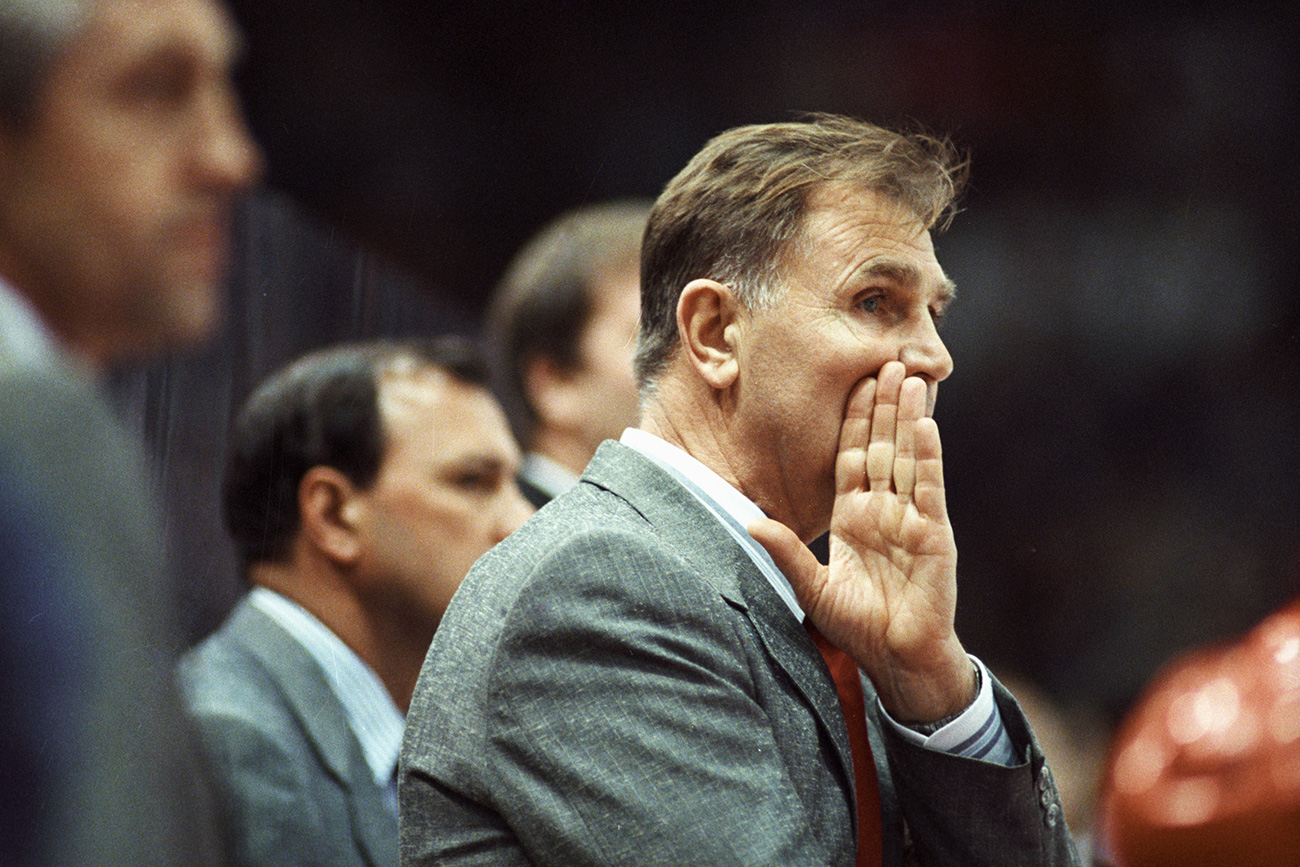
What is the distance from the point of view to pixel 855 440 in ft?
4.30

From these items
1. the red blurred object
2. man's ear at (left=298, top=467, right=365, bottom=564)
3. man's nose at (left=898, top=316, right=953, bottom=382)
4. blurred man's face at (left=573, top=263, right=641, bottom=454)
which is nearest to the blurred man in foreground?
blurred man's face at (left=573, top=263, right=641, bottom=454)

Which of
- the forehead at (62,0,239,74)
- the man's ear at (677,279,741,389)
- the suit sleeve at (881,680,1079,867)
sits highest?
the forehead at (62,0,239,74)

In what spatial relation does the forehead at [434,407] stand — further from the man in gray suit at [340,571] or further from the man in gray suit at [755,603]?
the man in gray suit at [755,603]

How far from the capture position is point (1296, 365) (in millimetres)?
1993

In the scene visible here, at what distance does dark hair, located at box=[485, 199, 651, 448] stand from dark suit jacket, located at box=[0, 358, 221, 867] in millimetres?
1044

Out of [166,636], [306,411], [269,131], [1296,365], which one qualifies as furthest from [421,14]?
[1296,365]

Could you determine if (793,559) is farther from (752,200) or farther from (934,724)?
(752,200)

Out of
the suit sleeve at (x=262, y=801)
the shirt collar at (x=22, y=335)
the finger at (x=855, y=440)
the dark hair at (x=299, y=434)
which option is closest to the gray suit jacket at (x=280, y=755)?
the suit sleeve at (x=262, y=801)

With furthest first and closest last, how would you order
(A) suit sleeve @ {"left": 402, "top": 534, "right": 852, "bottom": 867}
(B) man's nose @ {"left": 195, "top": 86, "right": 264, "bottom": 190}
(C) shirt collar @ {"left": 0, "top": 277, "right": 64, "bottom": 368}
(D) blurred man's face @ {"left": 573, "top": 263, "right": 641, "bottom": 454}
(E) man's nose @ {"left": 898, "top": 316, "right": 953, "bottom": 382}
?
(D) blurred man's face @ {"left": 573, "top": 263, "right": 641, "bottom": 454}, (E) man's nose @ {"left": 898, "top": 316, "right": 953, "bottom": 382}, (B) man's nose @ {"left": 195, "top": 86, "right": 264, "bottom": 190}, (A) suit sleeve @ {"left": 402, "top": 534, "right": 852, "bottom": 867}, (C) shirt collar @ {"left": 0, "top": 277, "right": 64, "bottom": 368}

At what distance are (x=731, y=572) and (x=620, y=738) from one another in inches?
8.8

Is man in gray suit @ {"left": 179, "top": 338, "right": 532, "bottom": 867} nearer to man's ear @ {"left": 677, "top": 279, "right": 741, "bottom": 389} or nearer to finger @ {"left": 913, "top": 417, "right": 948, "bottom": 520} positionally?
man's ear @ {"left": 677, "top": 279, "right": 741, "bottom": 389}

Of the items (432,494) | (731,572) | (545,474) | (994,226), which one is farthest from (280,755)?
(994,226)

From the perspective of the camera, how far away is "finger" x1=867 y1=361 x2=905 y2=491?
4.27ft

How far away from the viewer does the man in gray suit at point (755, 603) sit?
1054mm
